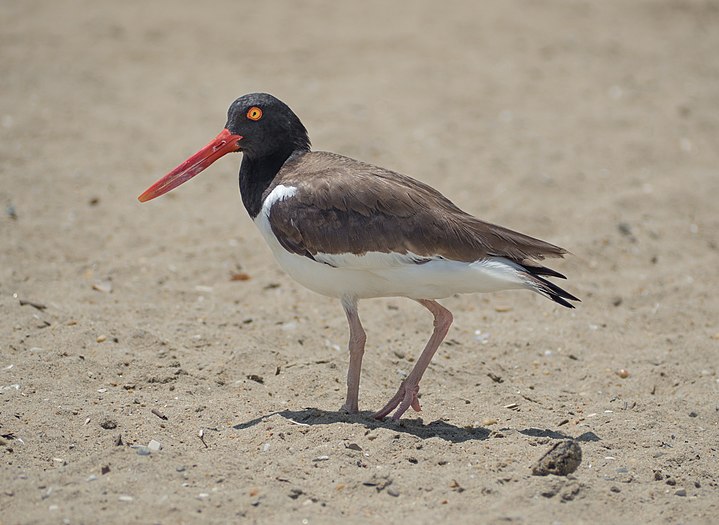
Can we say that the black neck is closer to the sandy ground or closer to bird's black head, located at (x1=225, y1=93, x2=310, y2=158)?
bird's black head, located at (x1=225, y1=93, x2=310, y2=158)

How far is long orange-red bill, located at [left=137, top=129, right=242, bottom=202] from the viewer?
7.07 m

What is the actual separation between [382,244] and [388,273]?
20cm

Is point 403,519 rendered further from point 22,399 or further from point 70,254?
point 70,254

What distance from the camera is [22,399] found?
6.39 m

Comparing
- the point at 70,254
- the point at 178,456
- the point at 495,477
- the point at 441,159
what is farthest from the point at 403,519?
the point at 441,159

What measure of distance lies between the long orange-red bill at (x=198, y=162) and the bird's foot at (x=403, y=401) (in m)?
2.21

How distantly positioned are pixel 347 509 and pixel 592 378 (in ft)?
9.50

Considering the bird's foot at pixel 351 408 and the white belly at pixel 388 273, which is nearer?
the white belly at pixel 388 273

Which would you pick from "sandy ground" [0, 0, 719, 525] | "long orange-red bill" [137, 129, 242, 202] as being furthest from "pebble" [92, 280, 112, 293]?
"long orange-red bill" [137, 129, 242, 202]

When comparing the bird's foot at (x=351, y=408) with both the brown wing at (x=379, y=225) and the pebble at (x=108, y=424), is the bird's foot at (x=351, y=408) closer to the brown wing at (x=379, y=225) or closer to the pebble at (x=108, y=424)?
the brown wing at (x=379, y=225)

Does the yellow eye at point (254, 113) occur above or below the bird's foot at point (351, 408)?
above

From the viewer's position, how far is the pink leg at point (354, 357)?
21.6 feet

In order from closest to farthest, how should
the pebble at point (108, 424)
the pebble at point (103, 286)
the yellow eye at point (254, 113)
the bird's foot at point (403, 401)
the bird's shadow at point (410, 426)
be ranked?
the pebble at point (108, 424)
the bird's shadow at point (410, 426)
the bird's foot at point (403, 401)
the yellow eye at point (254, 113)
the pebble at point (103, 286)

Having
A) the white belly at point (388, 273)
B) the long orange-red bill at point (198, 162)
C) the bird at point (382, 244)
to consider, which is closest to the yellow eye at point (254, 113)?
the long orange-red bill at point (198, 162)
